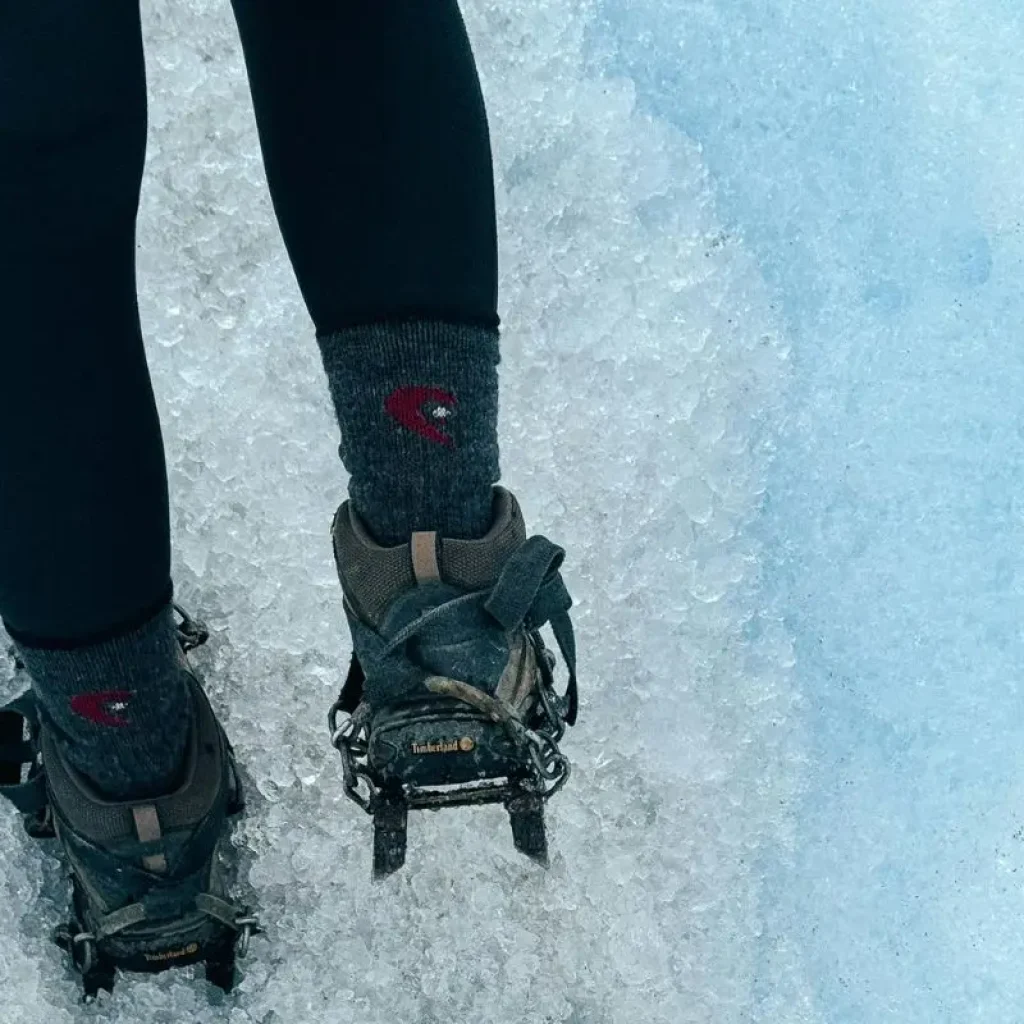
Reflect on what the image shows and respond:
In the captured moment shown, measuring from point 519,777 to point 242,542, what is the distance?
432mm

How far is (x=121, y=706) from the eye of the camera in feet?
2.42

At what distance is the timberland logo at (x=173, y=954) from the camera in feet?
2.83

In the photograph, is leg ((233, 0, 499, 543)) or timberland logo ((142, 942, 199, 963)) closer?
leg ((233, 0, 499, 543))

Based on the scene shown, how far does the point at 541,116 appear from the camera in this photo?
1.14 meters

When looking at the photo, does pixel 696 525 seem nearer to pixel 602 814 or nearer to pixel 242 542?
pixel 602 814

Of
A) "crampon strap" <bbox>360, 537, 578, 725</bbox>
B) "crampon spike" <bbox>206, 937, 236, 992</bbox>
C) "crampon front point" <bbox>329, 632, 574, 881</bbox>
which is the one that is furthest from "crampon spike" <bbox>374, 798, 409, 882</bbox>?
"crampon spike" <bbox>206, 937, 236, 992</bbox>

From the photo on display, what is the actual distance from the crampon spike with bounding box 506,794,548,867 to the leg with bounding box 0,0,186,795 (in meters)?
0.27

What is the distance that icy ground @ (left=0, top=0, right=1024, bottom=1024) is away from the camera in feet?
3.43

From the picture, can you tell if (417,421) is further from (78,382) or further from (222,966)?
(222,966)

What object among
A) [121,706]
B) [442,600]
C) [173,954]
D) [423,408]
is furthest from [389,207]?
[173,954]

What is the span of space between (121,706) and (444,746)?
22 cm

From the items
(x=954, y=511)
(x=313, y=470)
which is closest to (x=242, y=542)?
(x=313, y=470)

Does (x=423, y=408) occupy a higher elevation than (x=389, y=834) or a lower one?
higher

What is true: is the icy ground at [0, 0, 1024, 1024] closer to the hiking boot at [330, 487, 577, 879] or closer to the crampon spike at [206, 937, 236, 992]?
the crampon spike at [206, 937, 236, 992]
